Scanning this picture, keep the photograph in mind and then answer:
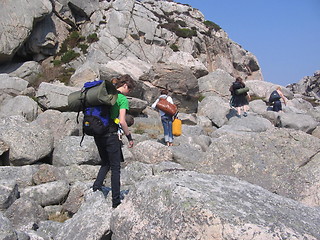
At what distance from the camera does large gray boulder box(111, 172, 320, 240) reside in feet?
Result: 14.0

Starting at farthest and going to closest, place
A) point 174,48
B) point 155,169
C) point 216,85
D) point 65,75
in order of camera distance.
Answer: point 174,48 → point 65,75 → point 216,85 → point 155,169

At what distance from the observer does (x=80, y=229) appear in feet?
19.0

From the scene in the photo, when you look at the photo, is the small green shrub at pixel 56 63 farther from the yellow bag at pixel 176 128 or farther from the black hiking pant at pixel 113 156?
the black hiking pant at pixel 113 156

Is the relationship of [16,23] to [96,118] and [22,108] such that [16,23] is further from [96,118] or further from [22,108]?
[96,118]

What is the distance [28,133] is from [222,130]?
9.41m

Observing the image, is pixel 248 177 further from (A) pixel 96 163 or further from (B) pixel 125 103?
(A) pixel 96 163

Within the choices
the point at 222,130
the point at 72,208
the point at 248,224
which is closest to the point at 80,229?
the point at 72,208

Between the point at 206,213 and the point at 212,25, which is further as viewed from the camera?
the point at 212,25

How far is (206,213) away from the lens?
4.38 m

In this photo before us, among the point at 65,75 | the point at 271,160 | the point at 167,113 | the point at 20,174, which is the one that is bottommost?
the point at 65,75

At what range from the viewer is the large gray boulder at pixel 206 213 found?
426cm

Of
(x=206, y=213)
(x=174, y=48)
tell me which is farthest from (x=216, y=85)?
(x=206, y=213)

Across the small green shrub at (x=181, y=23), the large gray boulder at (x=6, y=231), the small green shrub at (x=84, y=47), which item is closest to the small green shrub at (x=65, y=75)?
the small green shrub at (x=84, y=47)

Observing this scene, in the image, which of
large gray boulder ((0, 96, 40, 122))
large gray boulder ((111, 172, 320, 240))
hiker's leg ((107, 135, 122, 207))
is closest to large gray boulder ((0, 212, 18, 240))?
large gray boulder ((111, 172, 320, 240))
